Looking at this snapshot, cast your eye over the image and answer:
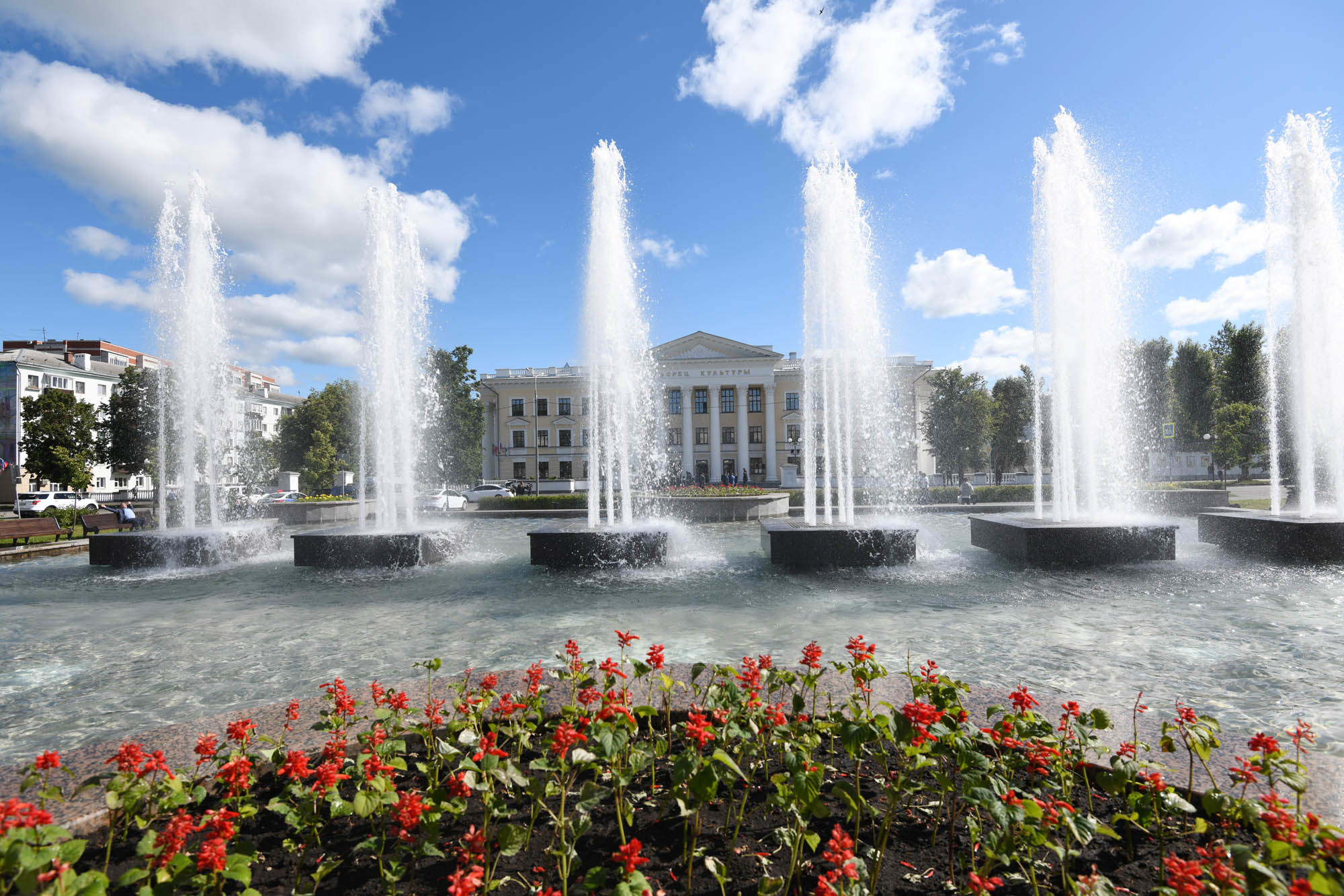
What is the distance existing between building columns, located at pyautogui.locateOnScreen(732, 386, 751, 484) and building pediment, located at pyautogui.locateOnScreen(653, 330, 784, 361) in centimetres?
269

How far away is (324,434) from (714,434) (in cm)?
2867

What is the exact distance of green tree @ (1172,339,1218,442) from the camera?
46.3m

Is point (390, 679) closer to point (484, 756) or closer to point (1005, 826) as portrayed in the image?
point (484, 756)

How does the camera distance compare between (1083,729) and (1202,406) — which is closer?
(1083,729)

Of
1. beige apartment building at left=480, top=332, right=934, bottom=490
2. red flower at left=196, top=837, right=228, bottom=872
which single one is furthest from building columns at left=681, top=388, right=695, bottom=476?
red flower at left=196, top=837, right=228, bottom=872

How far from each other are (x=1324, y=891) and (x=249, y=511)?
1057 inches

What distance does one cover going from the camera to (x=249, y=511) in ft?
76.0

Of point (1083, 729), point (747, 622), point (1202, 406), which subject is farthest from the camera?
point (1202, 406)

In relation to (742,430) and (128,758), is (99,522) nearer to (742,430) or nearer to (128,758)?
(128,758)

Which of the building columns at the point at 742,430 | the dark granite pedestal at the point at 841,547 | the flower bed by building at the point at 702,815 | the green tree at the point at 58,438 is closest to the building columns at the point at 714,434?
the building columns at the point at 742,430

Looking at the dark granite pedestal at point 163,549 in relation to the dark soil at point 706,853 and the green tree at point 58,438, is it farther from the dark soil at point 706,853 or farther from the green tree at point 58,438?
the green tree at point 58,438

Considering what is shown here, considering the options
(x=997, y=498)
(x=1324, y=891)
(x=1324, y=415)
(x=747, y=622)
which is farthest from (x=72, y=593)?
(x=997, y=498)

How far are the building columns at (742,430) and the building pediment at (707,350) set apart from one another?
8.83 feet

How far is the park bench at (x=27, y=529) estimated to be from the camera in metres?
13.1
